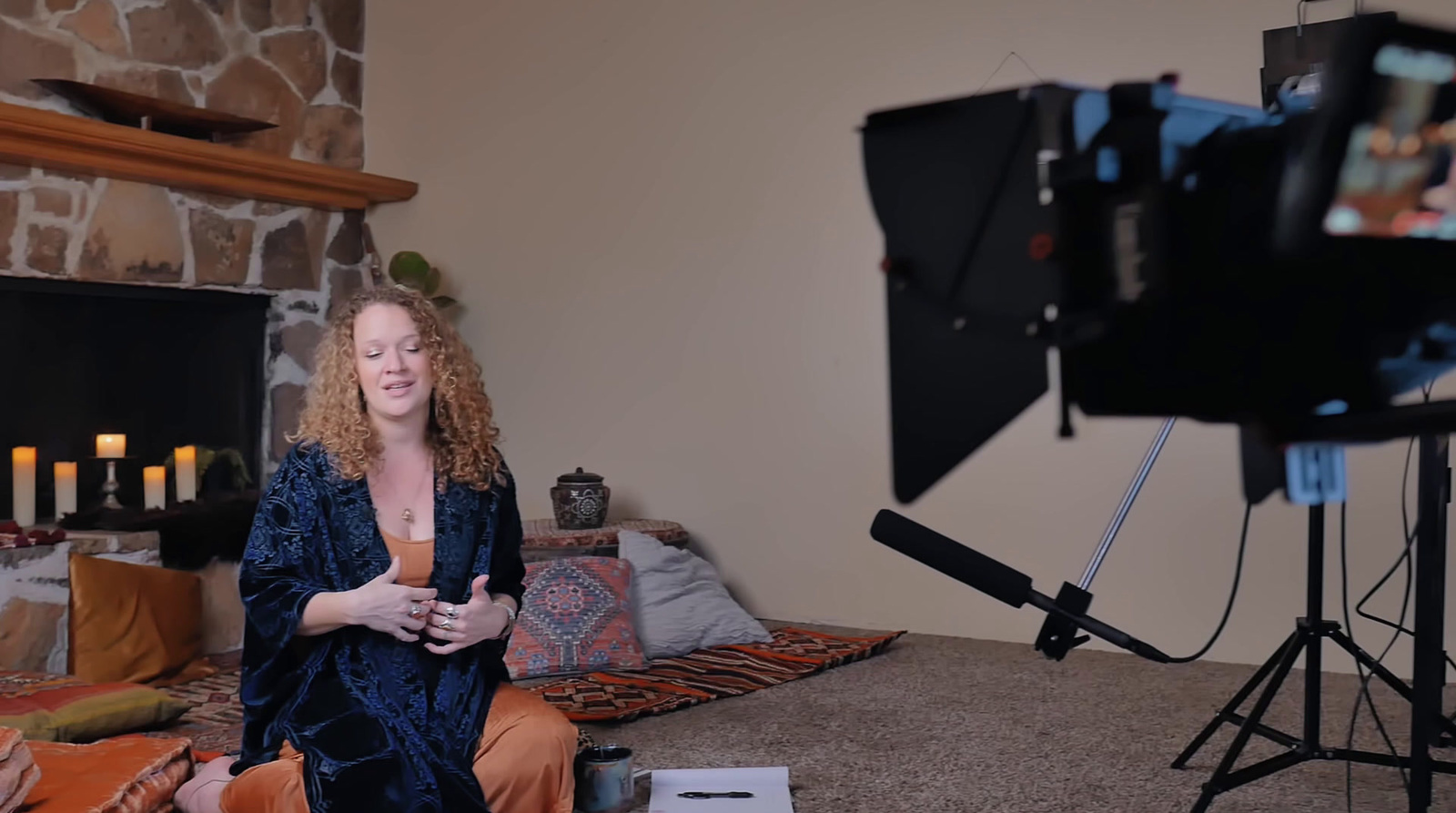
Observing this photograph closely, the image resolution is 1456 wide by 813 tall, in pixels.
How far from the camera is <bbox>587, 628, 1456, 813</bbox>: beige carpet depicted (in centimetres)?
240

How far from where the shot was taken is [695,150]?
4387 millimetres

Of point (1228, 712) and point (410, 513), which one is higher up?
point (410, 513)

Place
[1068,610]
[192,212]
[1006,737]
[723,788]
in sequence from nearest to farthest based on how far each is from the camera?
[1068,610] < [723,788] < [1006,737] < [192,212]

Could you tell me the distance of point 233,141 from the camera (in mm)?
4461

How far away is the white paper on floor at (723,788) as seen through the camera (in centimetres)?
231

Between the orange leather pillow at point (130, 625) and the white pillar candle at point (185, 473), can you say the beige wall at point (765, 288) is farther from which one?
the orange leather pillow at point (130, 625)

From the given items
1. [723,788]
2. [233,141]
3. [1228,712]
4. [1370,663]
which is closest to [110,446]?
[233,141]

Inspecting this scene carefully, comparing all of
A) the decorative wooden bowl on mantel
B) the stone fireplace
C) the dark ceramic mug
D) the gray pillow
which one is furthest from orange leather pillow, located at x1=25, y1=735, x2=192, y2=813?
the decorative wooden bowl on mantel

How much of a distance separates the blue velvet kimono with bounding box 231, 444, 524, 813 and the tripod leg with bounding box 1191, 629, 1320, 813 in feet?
3.73

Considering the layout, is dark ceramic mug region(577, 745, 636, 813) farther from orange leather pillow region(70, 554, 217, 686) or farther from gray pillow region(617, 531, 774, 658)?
orange leather pillow region(70, 554, 217, 686)

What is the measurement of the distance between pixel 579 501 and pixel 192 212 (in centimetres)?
158

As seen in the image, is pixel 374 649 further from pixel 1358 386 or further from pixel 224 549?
pixel 224 549

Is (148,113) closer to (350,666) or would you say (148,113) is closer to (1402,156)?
(350,666)

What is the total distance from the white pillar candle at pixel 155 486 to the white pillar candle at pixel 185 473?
13 cm
